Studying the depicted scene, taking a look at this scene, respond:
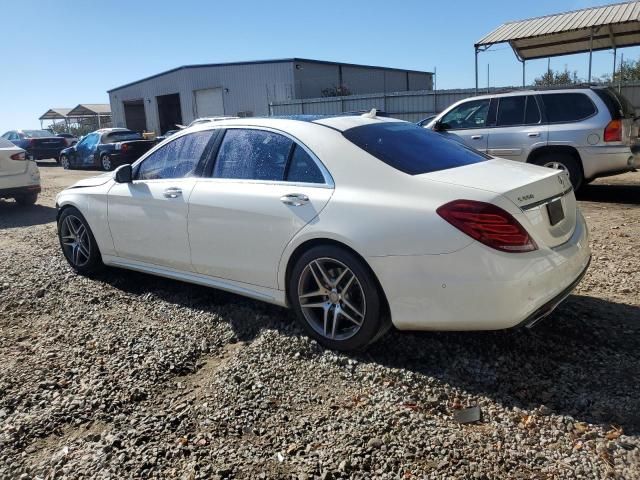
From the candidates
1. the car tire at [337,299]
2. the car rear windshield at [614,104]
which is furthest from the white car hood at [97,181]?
the car rear windshield at [614,104]

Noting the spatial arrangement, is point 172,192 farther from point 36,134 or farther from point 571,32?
point 36,134

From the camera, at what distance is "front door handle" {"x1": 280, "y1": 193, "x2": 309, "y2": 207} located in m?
3.70

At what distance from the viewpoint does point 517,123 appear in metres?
9.49

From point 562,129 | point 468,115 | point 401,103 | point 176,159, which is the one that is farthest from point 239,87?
point 176,159

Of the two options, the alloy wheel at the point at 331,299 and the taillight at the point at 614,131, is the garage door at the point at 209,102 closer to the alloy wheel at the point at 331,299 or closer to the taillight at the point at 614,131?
the taillight at the point at 614,131

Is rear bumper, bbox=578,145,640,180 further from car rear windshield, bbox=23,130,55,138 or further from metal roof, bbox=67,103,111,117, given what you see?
metal roof, bbox=67,103,111,117

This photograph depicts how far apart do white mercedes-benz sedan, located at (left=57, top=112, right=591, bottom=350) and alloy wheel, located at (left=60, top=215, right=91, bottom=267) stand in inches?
32.7

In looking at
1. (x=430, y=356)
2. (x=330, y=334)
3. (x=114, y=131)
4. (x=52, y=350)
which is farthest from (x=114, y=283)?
(x=114, y=131)

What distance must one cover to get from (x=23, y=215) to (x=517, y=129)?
29.2 ft

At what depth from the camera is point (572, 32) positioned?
15.7 meters

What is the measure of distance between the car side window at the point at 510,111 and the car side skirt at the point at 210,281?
7017mm

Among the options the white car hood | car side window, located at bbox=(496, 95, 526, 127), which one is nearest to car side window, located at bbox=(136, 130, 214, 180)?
the white car hood

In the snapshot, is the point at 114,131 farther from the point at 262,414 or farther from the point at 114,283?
the point at 262,414

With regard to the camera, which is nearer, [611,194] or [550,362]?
[550,362]
